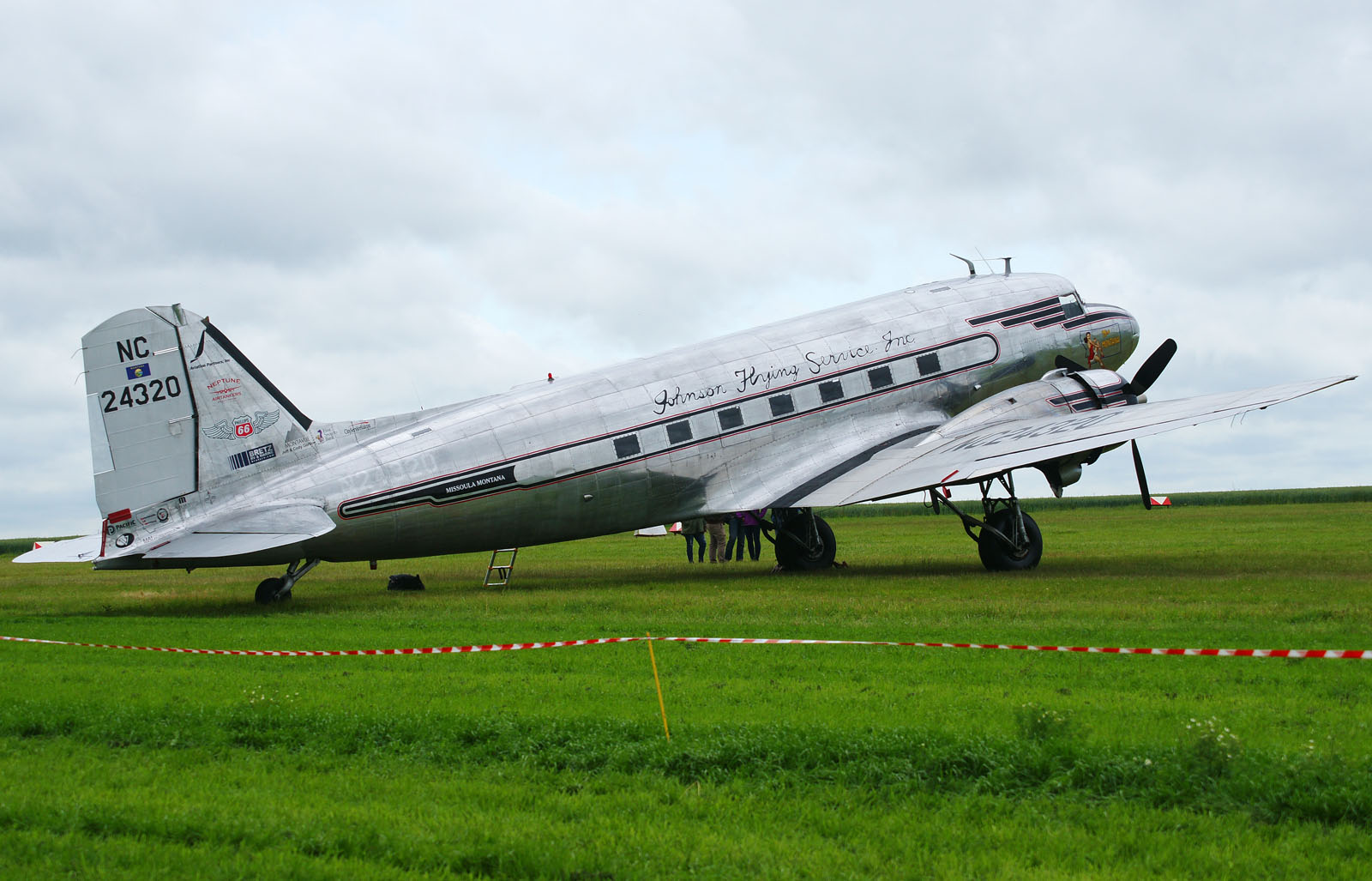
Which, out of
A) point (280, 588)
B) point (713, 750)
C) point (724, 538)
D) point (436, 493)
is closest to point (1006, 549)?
point (724, 538)

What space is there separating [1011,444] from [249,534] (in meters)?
13.0

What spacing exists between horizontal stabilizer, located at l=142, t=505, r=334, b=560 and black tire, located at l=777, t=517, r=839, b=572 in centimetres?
974

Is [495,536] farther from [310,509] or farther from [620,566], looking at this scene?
[620,566]

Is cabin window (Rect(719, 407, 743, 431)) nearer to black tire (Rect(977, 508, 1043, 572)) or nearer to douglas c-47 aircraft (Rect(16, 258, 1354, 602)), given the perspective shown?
douglas c-47 aircraft (Rect(16, 258, 1354, 602))

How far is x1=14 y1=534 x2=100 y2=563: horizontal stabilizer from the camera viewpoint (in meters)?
16.2

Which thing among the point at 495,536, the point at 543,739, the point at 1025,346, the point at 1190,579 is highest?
the point at 1025,346

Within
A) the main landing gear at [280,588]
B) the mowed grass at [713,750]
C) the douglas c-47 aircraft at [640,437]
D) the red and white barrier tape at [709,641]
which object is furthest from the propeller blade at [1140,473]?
the main landing gear at [280,588]

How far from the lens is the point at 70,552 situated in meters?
16.6

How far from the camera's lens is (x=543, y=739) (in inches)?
303

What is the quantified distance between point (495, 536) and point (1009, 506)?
382 inches

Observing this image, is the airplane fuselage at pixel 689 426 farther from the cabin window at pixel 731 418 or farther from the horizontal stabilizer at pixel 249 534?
the horizontal stabilizer at pixel 249 534

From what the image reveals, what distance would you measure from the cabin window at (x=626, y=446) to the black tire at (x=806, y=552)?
15.6 feet

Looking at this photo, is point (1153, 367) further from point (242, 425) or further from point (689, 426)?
point (242, 425)

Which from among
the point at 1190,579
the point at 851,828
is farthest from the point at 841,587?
the point at 851,828
